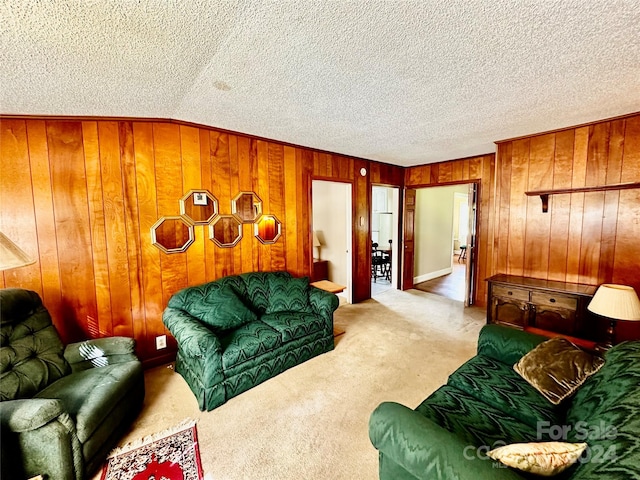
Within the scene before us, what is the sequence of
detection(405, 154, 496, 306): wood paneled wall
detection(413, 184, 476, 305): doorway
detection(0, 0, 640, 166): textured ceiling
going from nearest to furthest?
detection(0, 0, 640, 166): textured ceiling, detection(405, 154, 496, 306): wood paneled wall, detection(413, 184, 476, 305): doorway

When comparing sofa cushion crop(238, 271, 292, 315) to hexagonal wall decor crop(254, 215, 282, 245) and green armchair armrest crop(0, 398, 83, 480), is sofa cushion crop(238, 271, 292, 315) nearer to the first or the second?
hexagonal wall decor crop(254, 215, 282, 245)

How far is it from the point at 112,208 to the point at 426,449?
295 cm

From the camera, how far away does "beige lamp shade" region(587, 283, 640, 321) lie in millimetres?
→ 1837

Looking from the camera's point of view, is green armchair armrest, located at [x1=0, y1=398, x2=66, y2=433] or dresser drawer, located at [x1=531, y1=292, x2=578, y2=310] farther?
dresser drawer, located at [x1=531, y1=292, x2=578, y2=310]

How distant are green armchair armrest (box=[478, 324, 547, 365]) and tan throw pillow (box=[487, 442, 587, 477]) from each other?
102 centimetres

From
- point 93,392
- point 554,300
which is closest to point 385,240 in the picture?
point 554,300

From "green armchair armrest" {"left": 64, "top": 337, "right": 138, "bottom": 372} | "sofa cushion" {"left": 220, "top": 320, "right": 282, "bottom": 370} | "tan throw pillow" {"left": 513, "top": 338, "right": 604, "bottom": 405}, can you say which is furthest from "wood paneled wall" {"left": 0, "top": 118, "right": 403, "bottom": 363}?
"tan throw pillow" {"left": 513, "top": 338, "right": 604, "bottom": 405}

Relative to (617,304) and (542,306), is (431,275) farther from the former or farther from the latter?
(617,304)

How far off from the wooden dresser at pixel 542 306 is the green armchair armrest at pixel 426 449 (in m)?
1.93

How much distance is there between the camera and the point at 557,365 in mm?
1536

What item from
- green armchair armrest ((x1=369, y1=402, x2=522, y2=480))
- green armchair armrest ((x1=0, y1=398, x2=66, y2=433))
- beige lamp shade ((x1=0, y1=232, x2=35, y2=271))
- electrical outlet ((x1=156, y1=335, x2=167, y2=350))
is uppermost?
beige lamp shade ((x1=0, y1=232, x2=35, y2=271))

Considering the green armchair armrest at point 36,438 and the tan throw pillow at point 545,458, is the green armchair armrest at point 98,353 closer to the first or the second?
the green armchair armrest at point 36,438

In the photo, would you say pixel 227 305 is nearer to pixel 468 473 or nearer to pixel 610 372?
pixel 468 473

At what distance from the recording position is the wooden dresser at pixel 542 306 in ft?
8.30
